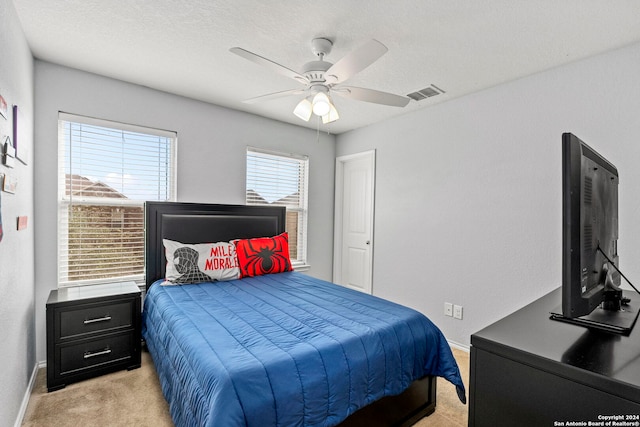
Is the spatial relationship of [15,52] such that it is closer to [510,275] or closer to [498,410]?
[498,410]

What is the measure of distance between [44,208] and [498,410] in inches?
127

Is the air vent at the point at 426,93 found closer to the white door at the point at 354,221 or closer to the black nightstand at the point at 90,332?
the white door at the point at 354,221

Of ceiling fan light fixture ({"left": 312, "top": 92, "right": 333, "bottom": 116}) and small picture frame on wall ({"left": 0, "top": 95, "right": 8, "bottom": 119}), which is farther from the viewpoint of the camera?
ceiling fan light fixture ({"left": 312, "top": 92, "right": 333, "bottom": 116})

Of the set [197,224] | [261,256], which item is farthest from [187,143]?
[261,256]

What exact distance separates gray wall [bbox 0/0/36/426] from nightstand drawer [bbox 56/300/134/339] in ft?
0.72

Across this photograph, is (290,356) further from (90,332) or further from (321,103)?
(90,332)

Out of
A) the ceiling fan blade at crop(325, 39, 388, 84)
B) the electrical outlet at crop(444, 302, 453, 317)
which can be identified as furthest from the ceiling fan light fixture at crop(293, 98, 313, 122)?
the electrical outlet at crop(444, 302, 453, 317)

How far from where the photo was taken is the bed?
4.14 feet

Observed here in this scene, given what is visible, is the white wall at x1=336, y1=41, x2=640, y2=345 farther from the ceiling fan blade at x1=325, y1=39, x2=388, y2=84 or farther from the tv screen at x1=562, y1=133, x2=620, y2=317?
the ceiling fan blade at x1=325, y1=39, x2=388, y2=84

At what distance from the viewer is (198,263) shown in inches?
107

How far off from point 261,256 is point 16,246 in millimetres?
1756

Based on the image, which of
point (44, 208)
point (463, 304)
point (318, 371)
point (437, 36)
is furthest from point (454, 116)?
point (44, 208)

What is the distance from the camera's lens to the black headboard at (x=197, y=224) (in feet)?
9.37

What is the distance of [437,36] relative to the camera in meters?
2.01
